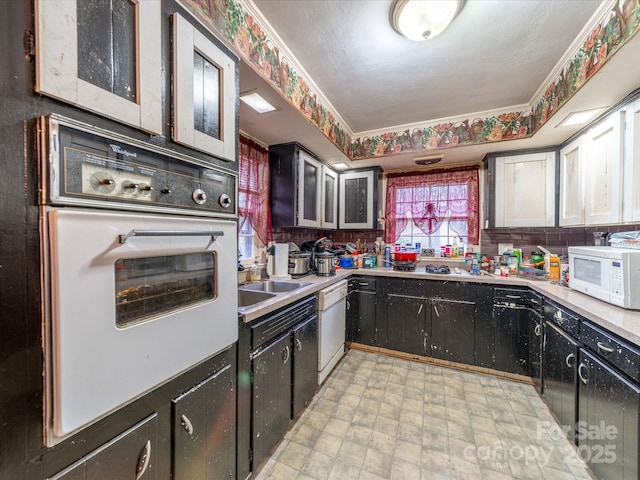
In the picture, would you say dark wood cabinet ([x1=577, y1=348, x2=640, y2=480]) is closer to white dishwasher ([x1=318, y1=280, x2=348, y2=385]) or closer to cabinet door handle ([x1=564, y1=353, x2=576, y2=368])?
cabinet door handle ([x1=564, y1=353, x2=576, y2=368])

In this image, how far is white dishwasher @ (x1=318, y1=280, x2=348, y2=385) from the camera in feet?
6.91

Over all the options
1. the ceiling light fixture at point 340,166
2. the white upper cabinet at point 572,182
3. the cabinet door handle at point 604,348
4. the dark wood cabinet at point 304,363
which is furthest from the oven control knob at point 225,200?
the white upper cabinet at point 572,182

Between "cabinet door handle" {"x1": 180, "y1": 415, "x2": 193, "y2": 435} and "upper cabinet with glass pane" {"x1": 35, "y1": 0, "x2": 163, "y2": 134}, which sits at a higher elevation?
"upper cabinet with glass pane" {"x1": 35, "y1": 0, "x2": 163, "y2": 134}

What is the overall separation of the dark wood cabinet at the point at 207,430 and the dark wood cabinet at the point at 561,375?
1.96 meters

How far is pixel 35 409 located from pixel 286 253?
1.81 m

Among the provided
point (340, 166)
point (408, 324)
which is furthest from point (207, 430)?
point (340, 166)

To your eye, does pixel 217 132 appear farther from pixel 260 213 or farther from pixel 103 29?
pixel 260 213

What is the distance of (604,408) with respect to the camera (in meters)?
1.27

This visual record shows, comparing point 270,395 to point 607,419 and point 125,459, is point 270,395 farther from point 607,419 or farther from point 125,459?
point 607,419

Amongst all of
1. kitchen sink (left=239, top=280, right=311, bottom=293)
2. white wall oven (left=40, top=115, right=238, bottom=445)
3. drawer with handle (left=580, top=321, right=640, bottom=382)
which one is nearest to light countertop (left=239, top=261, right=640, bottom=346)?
drawer with handle (left=580, top=321, right=640, bottom=382)

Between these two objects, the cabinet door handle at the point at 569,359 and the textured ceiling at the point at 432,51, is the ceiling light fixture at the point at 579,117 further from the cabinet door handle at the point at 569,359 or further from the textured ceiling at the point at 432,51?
the cabinet door handle at the point at 569,359

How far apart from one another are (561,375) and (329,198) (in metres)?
2.50

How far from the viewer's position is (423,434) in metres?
1.70

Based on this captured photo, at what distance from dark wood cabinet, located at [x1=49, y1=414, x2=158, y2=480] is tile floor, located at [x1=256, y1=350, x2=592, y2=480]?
0.86 meters
